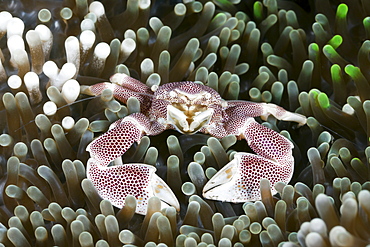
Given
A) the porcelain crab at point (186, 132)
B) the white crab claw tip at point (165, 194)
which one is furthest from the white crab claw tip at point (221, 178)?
the white crab claw tip at point (165, 194)

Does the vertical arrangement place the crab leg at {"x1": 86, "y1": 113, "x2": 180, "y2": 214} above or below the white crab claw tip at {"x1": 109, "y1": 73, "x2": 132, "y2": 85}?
below

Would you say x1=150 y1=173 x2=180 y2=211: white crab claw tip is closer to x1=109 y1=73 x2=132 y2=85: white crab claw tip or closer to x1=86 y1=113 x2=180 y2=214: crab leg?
x1=86 y1=113 x2=180 y2=214: crab leg

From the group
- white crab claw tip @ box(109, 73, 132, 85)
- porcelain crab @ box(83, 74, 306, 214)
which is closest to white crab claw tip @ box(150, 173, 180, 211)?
porcelain crab @ box(83, 74, 306, 214)

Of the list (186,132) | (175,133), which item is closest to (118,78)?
(175,133)

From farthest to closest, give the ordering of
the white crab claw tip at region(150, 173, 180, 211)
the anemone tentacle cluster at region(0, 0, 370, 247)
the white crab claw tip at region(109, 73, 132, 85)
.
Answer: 1. the white crab claw tip at region(109, 73, 132, 85)
2. the white crab claw tip at region(150, 173, 180, 211)
3. the anemone tentacle cluster at region(0, 0, 370, 247)

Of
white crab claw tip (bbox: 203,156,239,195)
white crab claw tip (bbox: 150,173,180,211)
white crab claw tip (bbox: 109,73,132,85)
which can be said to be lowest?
white crab claw tip (bbox: 150,173,180,211)

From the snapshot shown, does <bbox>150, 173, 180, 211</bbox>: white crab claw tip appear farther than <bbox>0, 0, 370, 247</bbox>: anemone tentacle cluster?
Yes

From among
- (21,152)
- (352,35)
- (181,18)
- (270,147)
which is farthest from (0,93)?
(352,35)
